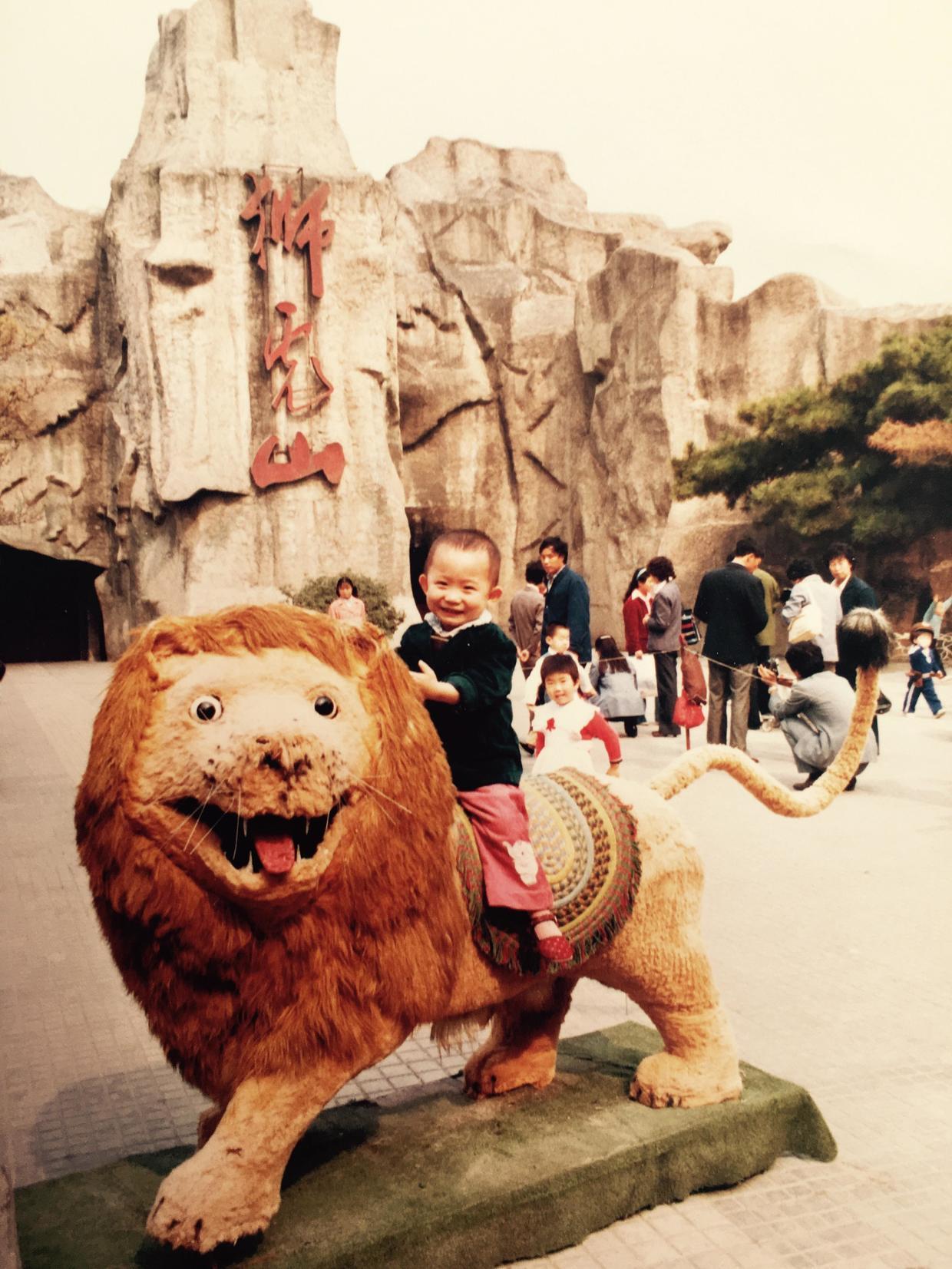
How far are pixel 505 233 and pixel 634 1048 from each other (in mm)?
21364

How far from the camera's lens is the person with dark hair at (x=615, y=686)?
8.96 meters

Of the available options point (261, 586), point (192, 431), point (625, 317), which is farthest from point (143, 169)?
point (625, 317)

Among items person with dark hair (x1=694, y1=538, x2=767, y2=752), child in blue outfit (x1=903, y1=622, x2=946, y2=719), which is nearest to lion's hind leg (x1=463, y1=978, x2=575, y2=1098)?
person with dark hair (x1=694, y1=538, x2=767, y2=752)

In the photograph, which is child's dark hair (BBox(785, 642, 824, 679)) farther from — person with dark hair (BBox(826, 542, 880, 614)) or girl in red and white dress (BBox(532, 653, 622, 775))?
girl in red and white dress (BBox(532, 653, 622, 775))

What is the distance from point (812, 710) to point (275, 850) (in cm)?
551

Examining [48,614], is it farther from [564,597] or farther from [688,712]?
[688,712]

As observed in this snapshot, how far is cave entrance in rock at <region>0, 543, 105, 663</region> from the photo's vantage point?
19828 millimetres

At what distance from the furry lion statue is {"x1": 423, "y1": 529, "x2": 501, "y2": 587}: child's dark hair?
11.6 inches

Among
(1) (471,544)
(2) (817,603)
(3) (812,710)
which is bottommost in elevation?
(3) (812,710)

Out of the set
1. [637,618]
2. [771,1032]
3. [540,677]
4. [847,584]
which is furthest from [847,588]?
[771,1032]

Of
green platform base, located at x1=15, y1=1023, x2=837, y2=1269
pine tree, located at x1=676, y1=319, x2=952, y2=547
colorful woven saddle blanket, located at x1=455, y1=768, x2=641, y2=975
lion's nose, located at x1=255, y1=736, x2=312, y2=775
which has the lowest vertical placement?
green platform base, located at x1=15, y1=1023, x2=837, y2=1269

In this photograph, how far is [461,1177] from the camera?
7.92ft

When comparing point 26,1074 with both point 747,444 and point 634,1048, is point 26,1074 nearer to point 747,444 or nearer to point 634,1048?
point 634,1048

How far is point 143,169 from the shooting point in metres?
16.0
